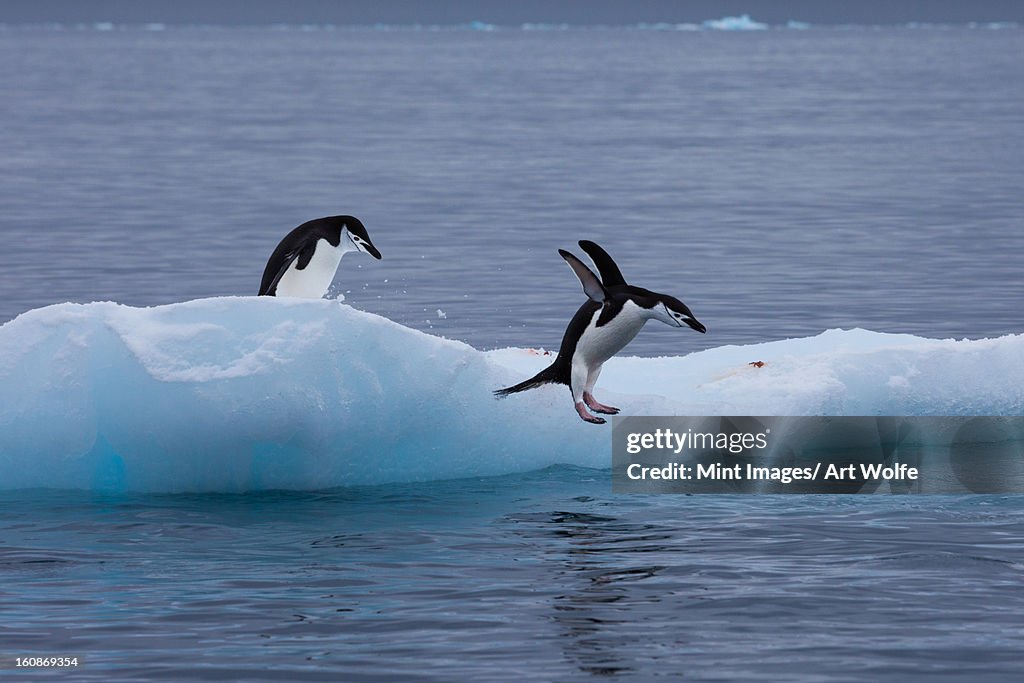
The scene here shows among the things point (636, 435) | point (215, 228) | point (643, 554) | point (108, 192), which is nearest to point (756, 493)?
point (636, 435)

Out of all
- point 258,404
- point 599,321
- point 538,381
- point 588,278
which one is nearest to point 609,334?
point 599,321

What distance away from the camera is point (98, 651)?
26.7 feet

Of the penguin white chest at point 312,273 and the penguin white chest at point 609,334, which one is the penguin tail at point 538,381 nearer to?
the penguin white chest at point 609,334

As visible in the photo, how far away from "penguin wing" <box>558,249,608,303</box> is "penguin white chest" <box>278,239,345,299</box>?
213 centimetres

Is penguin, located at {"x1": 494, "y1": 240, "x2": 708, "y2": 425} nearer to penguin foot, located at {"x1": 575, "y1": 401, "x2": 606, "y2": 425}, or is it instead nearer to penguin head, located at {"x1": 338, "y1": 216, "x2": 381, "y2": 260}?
penguin foot, located at {"x1": 575, "y1": 401, "x2": 606, "y2": 425}

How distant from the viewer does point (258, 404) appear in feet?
36.0

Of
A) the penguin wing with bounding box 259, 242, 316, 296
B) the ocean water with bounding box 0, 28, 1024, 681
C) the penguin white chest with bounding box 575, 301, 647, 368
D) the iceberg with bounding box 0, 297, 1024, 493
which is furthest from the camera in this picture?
the penguin wing with bounding box 259, 242, 316, 296

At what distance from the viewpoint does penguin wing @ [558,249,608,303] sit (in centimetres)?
1050

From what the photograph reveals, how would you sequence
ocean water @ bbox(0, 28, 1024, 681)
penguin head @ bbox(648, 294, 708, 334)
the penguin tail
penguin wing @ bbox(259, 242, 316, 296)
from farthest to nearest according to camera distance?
penguin wing @ bbox(259, 242, 316, 296), the penguin tail, penguin head @ bbox(648, 294, 708, 334), ocean water @ bbox(0, 28, 1024, 681)

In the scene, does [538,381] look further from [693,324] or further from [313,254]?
[313,254]

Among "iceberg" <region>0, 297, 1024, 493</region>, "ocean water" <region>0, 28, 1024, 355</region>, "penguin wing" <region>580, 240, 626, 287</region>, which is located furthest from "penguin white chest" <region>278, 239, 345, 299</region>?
"ocean water" <region>0, 28, 1024, 355</region>

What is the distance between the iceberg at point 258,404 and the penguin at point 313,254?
91cm

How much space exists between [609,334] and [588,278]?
0.39m

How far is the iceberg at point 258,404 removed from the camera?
1099cm
